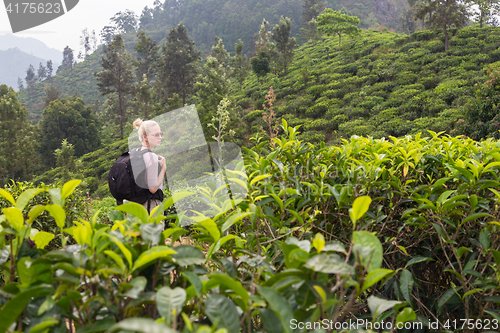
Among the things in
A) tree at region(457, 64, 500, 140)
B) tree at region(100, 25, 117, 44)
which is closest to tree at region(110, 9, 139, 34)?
tree at region(100, 25, 117, 44)

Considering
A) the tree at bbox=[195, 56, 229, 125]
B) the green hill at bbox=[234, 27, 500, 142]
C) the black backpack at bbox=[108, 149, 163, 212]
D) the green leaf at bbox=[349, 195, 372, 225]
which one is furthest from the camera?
the tree at bbox=[195, 56, 229, 125]

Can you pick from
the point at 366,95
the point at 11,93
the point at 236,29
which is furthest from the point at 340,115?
the point at 236,29

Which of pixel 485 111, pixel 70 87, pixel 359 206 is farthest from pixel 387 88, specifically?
pixel 70 87

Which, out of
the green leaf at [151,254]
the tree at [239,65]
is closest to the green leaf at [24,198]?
the green leaf at [151,254]

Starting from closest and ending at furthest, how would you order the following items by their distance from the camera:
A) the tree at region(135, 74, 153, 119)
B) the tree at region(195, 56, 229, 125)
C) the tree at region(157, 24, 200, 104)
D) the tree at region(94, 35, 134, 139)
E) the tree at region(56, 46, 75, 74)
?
the tree at region(195, 56, 229, 125) < the tree at region(135, 74, 153, 119) < the tree at region(94, 35, 134, 139) < the tree at region(157, 24, 200, 104) < the tree at region(56, 46, 75, 74)

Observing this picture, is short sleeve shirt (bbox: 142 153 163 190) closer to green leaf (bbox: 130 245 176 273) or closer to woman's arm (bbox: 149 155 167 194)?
woman's arm (bbox: 149 155 167 194)

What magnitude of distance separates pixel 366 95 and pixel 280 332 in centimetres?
1587

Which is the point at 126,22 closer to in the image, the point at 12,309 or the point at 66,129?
the point at 66,129

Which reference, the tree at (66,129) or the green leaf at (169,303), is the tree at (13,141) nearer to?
the tree at (66,129)

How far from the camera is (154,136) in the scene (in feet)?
7.41

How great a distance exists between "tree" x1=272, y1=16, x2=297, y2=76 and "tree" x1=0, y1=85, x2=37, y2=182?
19490 millimetres

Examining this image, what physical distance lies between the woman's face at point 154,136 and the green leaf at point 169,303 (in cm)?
196

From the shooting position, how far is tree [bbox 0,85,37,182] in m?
16.7

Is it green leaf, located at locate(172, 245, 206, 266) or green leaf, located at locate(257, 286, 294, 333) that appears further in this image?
green leaf, located at locate(172, 245, 206, 266)
